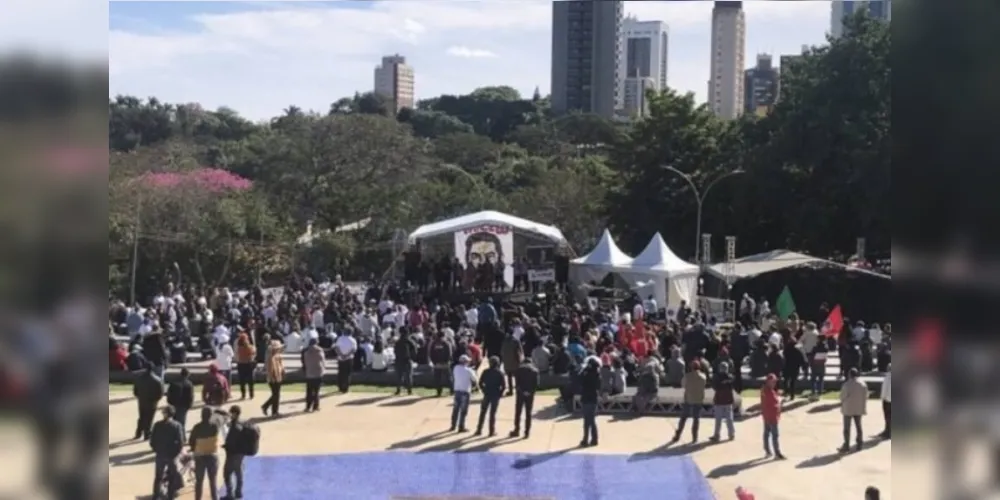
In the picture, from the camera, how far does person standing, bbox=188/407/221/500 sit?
10.1 metres

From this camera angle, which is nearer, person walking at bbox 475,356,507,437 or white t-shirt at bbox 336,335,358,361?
person walking at bbox 475,356,507,437

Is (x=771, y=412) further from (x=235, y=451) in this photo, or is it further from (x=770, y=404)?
(x=235, y=451)

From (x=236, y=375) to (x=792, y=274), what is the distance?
16688 millimetres

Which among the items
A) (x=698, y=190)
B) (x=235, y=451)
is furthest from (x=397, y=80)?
(x=235, y=451)

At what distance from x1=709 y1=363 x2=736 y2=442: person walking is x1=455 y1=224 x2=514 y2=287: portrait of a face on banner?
15267 millimetres

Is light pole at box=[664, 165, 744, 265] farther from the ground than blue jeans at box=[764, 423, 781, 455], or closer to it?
farther from the ground

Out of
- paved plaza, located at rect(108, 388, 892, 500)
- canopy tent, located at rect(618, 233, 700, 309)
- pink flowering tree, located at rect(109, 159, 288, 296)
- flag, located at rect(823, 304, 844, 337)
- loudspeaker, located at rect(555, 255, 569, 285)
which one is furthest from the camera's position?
pink flowering tree, located at rect(109, 159, 288, 296)

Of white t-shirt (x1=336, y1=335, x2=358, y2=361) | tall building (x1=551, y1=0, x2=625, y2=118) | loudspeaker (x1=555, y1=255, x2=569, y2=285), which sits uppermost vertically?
tall building (x1=551, y1=0, x2=625, y2=118)

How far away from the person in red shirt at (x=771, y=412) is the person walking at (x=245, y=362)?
7.43 m

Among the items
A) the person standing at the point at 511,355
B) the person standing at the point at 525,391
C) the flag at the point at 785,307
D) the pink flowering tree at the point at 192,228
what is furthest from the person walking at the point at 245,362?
the pink flowering tree at the point at 192,228

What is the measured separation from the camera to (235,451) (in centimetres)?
1048

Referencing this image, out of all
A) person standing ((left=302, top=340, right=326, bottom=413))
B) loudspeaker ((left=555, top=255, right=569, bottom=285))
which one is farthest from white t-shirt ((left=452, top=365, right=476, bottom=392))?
loudspeaker ((left=555, top=255, right=569, bottom=285))

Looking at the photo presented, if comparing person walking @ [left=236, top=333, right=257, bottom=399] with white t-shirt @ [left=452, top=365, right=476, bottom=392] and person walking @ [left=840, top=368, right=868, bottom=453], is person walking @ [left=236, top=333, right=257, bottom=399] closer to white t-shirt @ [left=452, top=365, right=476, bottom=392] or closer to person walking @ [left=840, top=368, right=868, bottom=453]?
white t-shirt @ [left=452, top=365, right=476, bottom=392]

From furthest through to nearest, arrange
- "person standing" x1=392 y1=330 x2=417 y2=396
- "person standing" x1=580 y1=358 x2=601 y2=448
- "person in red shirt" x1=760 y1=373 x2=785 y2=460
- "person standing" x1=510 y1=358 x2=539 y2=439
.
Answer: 1. "person standing" x1=392 y1=330 x2=417 y2=396
2. "person standing" x1=510 y1=358 x2=539 y2=439
3. "person standing" x1=580 y1=358 x2=601 y2=448
4. "person in red shirt" x1=760 y1=373 x2=785 y2=460
